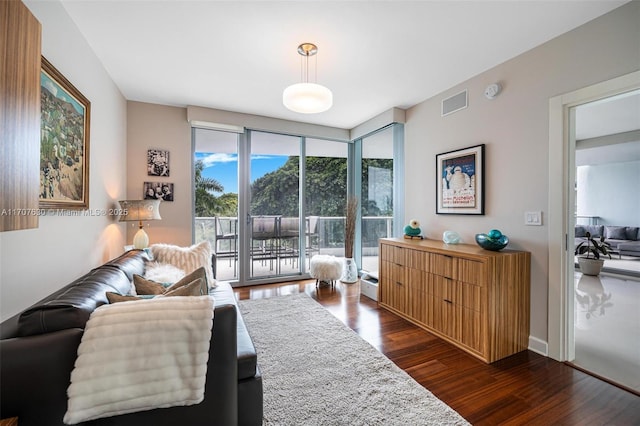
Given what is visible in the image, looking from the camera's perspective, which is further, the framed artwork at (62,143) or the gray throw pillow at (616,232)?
the gray throw pillow at (616,232)

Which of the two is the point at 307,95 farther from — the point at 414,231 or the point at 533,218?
the point at 533,218

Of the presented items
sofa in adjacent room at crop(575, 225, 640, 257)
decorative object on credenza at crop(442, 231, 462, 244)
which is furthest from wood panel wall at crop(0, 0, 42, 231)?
sofa in adjacent room at crop(575, 225, 640, 257)

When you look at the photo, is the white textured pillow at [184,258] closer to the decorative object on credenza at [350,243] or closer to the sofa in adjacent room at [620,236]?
the decorative object on credenza at [350,243]

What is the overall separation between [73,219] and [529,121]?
3.86m

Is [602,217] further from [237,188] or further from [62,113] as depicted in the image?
[62,113]

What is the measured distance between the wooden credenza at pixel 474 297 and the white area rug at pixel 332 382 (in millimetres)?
744

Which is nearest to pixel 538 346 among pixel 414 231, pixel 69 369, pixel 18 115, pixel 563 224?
pixel 563 224

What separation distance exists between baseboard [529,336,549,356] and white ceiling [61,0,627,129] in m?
2.54

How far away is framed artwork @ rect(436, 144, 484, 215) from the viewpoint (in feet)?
8.87

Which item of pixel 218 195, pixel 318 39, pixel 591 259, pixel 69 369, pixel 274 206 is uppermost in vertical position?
pixel 318 39

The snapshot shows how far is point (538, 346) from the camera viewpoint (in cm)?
224

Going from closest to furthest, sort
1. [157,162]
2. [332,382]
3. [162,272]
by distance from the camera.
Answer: [332,382] → [162,272] → [157,162]

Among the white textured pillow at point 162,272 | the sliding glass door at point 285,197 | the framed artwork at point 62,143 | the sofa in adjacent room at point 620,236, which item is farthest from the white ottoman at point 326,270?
the sofa in adjacent room at point 620,236

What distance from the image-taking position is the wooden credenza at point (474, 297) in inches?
82.6
